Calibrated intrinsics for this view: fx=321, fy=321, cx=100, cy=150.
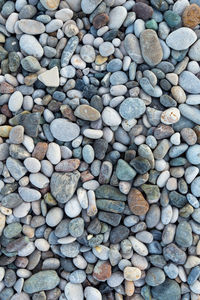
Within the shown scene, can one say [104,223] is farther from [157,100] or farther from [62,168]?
[157,100]

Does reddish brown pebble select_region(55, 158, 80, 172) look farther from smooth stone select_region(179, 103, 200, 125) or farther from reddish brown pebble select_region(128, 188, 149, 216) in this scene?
smooth stone select_region(179, 103, 200, 125)

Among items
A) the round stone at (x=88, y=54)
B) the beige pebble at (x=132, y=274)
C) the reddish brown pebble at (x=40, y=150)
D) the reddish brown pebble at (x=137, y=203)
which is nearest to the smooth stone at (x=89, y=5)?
the round stone at (x=88, y=54)

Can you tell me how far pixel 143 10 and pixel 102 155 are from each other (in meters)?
0.48

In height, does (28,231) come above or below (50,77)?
below

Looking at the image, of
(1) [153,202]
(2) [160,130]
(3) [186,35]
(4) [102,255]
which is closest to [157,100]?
(2) [160,130]

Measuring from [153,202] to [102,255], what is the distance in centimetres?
22

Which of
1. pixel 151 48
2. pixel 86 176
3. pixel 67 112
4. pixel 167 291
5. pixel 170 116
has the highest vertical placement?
pixel 151 48

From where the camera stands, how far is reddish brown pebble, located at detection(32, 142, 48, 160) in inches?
37.9

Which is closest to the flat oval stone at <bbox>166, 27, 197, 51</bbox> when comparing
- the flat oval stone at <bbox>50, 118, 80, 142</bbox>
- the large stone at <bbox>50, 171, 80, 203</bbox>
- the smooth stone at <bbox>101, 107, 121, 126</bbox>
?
the smooth stone at <bbox>101, 107, 121, 126</bbox>

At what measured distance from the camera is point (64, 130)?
3.19 feet

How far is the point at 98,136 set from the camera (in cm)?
97

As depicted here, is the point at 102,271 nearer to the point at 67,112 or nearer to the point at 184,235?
the point at 184,235

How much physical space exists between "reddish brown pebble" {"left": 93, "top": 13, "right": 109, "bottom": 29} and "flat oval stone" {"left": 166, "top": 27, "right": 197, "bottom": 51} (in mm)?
207

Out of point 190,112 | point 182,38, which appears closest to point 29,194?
point 190,112
